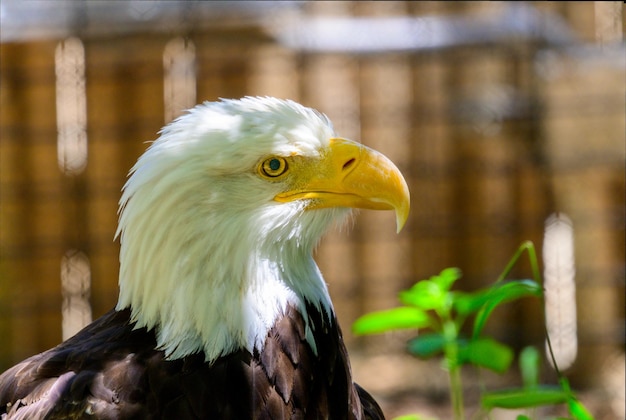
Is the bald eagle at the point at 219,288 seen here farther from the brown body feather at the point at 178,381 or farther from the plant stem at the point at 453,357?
the plant stem at the point at 453,357

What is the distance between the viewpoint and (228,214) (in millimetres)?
1919

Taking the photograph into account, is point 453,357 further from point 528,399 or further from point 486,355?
point 528,399

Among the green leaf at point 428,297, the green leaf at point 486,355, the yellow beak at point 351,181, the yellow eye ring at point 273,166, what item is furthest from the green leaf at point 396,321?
the yellow eye ring at point 273,166

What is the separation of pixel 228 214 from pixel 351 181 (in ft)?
1.03

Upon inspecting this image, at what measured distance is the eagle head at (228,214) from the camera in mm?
1887

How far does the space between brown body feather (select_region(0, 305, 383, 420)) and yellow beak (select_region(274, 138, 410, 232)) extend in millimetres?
278

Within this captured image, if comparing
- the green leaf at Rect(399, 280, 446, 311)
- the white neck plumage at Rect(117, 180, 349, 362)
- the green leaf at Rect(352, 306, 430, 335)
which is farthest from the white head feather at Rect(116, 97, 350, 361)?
the green leaf at Rect(399, 280, 446, 311)

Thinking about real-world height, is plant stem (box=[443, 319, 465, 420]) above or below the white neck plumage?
below

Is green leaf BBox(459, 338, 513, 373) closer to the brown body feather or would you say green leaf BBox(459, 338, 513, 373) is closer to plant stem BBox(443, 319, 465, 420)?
plant stem BBox(443, 319, 465, 420)

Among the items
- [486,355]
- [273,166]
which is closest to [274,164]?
[273,166]

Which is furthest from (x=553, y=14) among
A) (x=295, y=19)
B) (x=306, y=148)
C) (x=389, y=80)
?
(x=306, y=148)

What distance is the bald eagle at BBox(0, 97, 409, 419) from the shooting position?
183cm

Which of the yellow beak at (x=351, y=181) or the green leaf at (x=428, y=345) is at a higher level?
the yellow beak at (x=351, y=181)

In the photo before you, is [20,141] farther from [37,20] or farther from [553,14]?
[553,14]
